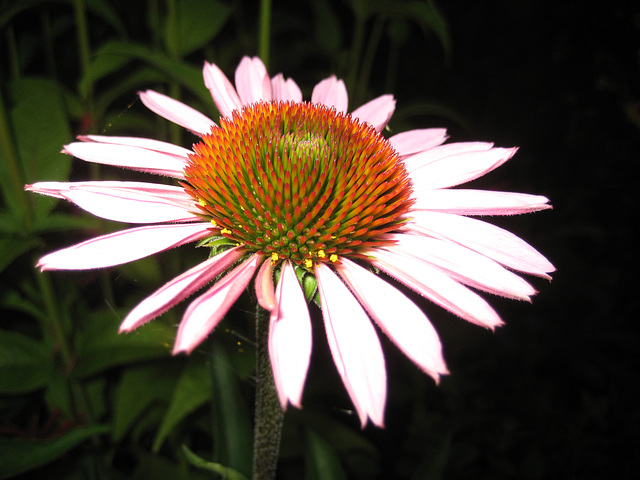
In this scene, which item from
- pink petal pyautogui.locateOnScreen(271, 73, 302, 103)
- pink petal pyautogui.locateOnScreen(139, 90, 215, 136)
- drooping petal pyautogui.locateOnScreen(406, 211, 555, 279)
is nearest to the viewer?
drooping petal pyautogui.locateOnScreen(406, 211, 555, 279)

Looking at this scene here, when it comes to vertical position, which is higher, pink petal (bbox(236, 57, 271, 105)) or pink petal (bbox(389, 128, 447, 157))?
pink petal (bbox(236, 57, 271, 105))

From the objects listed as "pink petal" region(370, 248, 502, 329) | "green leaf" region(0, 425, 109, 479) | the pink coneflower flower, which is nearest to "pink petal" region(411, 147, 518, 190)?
the pink coneflower flower

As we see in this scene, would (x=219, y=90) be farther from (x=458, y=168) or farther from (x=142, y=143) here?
(x=458, y=168)

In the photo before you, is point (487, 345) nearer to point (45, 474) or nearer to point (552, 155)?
point (552, 155)

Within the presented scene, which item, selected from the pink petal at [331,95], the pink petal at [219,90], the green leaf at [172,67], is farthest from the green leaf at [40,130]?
the pink petal at [331,95]

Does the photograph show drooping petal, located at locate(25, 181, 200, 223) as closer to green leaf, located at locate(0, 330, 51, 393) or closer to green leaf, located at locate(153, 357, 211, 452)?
green leaf, located at locate(153, 357, 211, 452)


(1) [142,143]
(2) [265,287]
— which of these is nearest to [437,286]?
(2) [265,287]
